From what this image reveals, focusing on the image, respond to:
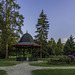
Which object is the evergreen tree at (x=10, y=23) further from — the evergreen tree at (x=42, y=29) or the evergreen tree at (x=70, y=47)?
the evergreen tree at (x=70, y=47)

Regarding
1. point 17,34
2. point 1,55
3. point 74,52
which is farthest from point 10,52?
point 74,52

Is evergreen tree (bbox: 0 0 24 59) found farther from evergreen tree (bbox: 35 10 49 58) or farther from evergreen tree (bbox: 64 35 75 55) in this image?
evergreen tree (bbox: 64 35 75 55)

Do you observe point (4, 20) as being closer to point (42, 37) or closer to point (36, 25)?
point (36, 25)

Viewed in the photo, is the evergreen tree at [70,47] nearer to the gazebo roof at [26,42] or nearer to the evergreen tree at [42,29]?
the evergreen tree at [42,29]

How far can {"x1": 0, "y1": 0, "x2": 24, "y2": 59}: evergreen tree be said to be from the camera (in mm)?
26328

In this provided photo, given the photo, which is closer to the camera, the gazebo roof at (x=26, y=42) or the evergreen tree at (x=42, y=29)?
the gazebo roof at (x=26, y=42)

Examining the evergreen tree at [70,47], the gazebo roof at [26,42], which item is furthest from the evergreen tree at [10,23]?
the evergreen tree at [70,47]

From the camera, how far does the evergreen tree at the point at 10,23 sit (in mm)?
26328

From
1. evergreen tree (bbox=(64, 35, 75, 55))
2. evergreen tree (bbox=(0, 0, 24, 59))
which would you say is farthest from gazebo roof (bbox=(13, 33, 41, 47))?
evergreen tree (bbox=(64, 35, 75, 55))

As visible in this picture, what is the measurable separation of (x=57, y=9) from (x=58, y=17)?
1.43 metres

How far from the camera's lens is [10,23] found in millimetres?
27219

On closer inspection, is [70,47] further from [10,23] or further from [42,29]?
[10,23]

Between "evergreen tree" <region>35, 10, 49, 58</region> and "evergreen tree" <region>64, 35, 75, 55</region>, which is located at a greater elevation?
"evergreen tree" <region>35, 10, 49, 58</region>

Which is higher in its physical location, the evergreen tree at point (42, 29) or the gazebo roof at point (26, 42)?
the evergreen tree at point (42, 29)
